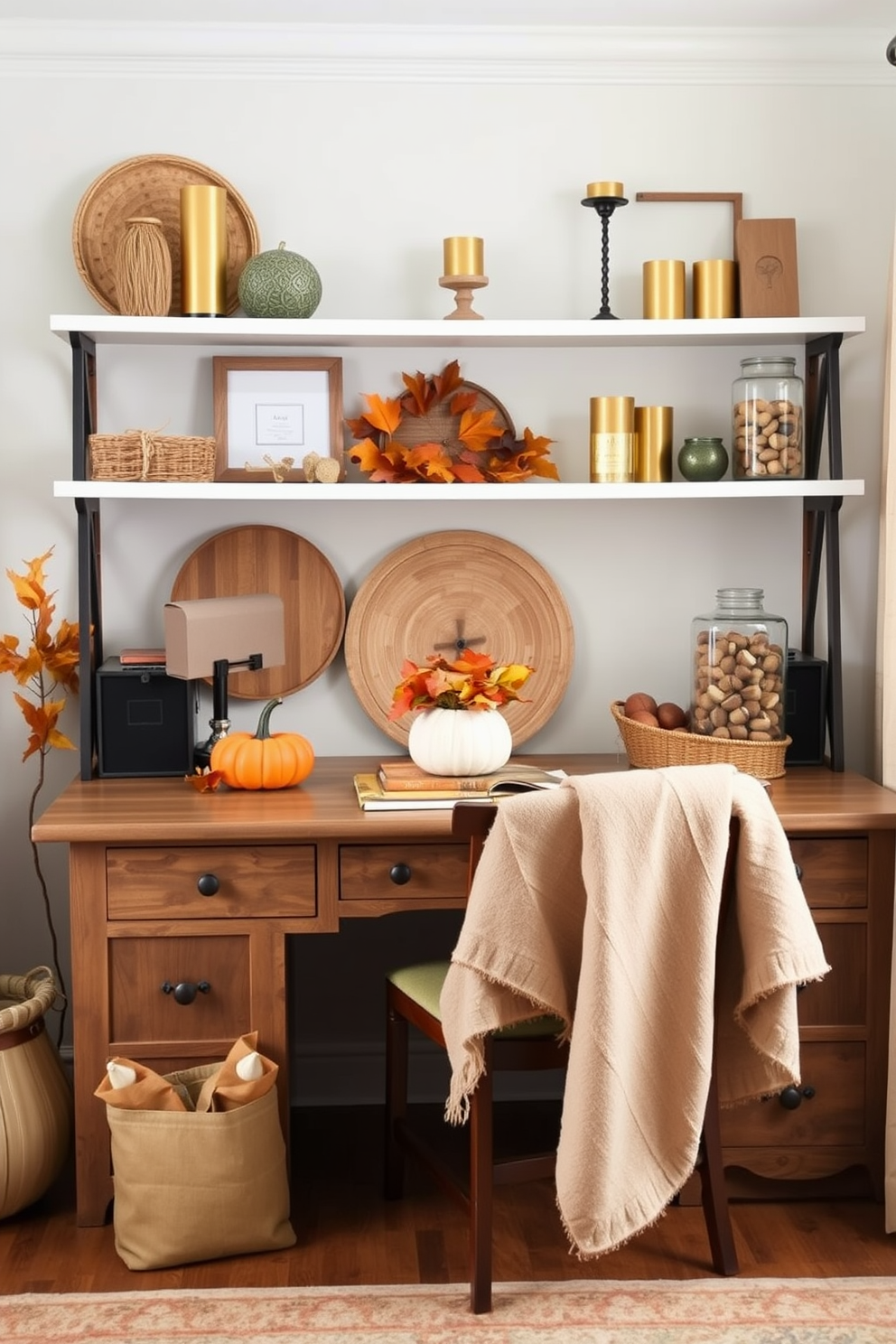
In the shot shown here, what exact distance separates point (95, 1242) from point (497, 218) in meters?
2.21

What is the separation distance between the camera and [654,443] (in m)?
2.95

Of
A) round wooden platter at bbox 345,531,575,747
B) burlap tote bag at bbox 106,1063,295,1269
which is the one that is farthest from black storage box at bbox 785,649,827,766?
burlap tote bag at bbox 106,1063,295,1269

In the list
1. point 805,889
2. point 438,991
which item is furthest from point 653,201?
point 438,991

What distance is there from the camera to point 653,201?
3.05 meters

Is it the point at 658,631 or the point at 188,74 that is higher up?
the point at 188,74

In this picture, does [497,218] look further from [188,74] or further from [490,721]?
[490,721]

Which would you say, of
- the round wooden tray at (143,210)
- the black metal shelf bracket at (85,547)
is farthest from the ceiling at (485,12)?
the black metal shelf bracket at (85,547)

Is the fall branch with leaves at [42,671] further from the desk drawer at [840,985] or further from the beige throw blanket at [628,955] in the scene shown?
the desk drawer at [840,985]

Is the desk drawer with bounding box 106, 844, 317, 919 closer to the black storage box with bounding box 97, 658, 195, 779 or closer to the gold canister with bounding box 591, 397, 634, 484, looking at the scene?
the black storage box with bounding box 97, 658, 195, 779

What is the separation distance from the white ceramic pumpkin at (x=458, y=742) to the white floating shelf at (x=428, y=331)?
779 mm

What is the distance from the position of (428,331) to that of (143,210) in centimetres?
69

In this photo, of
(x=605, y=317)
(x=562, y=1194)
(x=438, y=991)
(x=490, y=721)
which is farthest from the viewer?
(x=605, y=317)

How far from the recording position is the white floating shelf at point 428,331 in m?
2.76

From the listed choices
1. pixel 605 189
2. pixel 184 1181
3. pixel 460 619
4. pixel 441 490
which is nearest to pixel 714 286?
pixel 605 189
